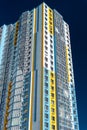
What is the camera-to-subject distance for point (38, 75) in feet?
260

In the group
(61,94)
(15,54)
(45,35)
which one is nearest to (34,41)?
(45,35)

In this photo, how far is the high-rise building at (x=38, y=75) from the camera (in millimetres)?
72812

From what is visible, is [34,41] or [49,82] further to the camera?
[34,41]

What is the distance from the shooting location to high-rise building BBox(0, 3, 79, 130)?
72812 mm

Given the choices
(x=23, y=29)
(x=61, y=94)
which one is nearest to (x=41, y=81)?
(x=61, y=94)

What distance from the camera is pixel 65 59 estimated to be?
93.8 meters

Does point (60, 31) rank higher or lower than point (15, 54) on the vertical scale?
higher

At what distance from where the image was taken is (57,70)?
84562 mm

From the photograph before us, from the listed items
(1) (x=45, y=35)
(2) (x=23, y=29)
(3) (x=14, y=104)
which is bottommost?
(3) (x=14, y=104)

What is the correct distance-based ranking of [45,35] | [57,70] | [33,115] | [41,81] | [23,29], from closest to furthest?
[33,115] < [41,81] < [57,70] < [45,35] < [23,29]

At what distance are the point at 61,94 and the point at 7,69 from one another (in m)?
28.1

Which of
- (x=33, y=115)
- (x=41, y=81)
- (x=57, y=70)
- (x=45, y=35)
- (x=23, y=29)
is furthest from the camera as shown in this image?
(x=23, y=29)

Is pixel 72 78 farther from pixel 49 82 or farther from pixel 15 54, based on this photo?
pixel 15 54

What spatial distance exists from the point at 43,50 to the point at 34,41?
6945 millimetres
